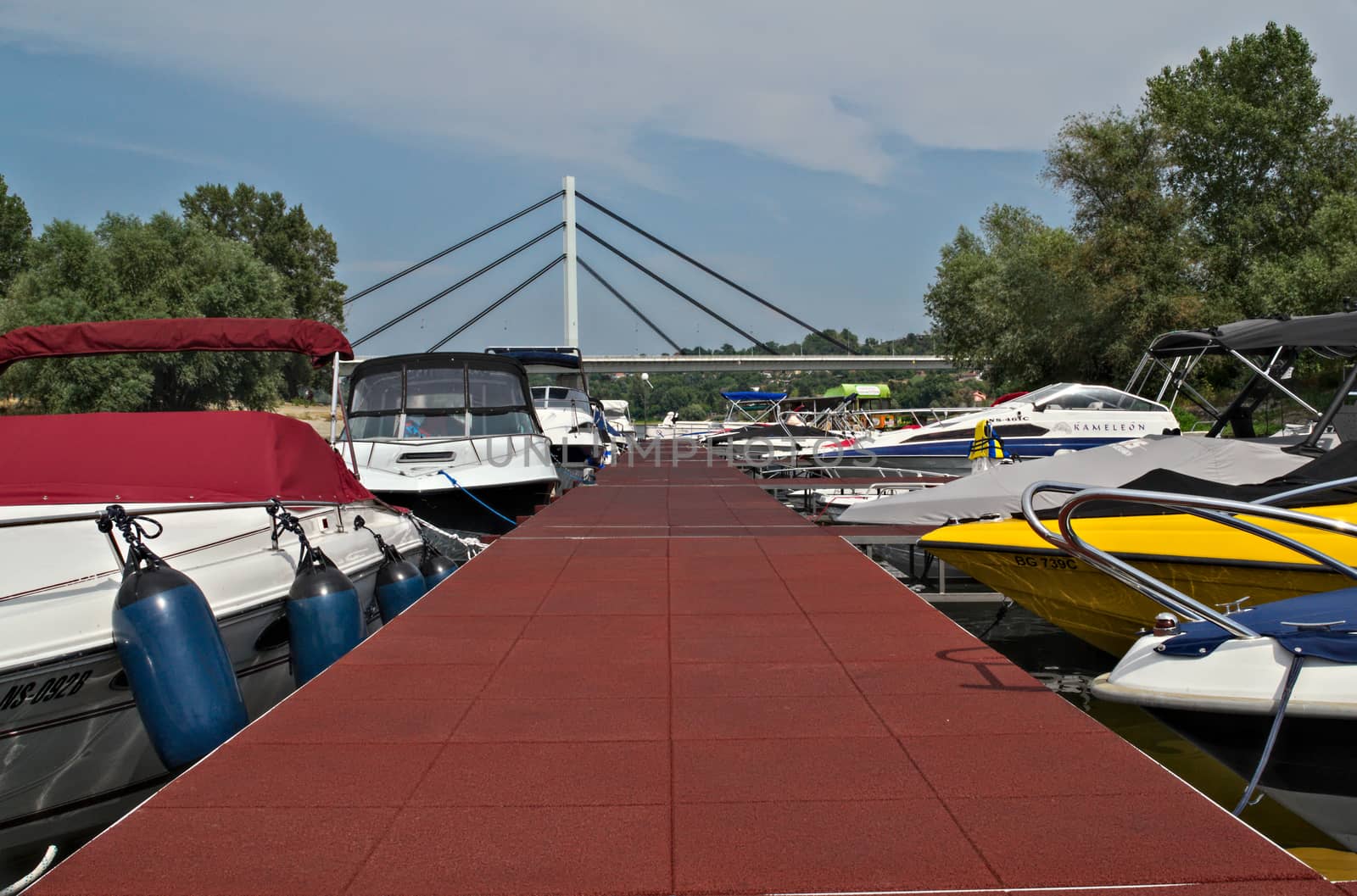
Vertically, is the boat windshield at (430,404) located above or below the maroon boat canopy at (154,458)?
above

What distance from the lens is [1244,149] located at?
29.1 metres

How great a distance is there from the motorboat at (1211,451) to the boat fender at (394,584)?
4036 millimetres

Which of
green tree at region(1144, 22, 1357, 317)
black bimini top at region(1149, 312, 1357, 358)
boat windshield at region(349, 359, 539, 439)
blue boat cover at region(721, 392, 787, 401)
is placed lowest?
boat windshield at region(349, 359, 539, 439)

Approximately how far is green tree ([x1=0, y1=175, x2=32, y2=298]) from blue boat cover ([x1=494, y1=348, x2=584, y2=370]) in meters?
38.7

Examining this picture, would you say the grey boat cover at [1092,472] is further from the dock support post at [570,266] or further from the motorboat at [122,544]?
the dock support post at [570,266]

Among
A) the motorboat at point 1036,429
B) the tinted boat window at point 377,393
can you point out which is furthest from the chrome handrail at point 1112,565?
the motorboat at point 1036,429

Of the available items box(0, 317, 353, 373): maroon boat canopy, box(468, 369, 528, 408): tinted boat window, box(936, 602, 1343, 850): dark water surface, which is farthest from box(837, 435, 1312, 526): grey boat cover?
box(0, 317, 353, 373): maroon boat canopy

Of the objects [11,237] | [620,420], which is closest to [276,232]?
[11,237]

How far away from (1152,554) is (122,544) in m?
4.93

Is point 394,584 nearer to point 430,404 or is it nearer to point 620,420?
point 430,404

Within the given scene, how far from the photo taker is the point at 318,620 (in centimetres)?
542

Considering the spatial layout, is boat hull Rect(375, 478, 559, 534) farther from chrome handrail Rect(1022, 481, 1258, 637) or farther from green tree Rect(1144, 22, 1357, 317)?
green tree Rect(1144, 22, 1357, 317)

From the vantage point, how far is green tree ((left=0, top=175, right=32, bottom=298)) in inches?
1850

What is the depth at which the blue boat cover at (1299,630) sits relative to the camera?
Answer: 3.72 meters
